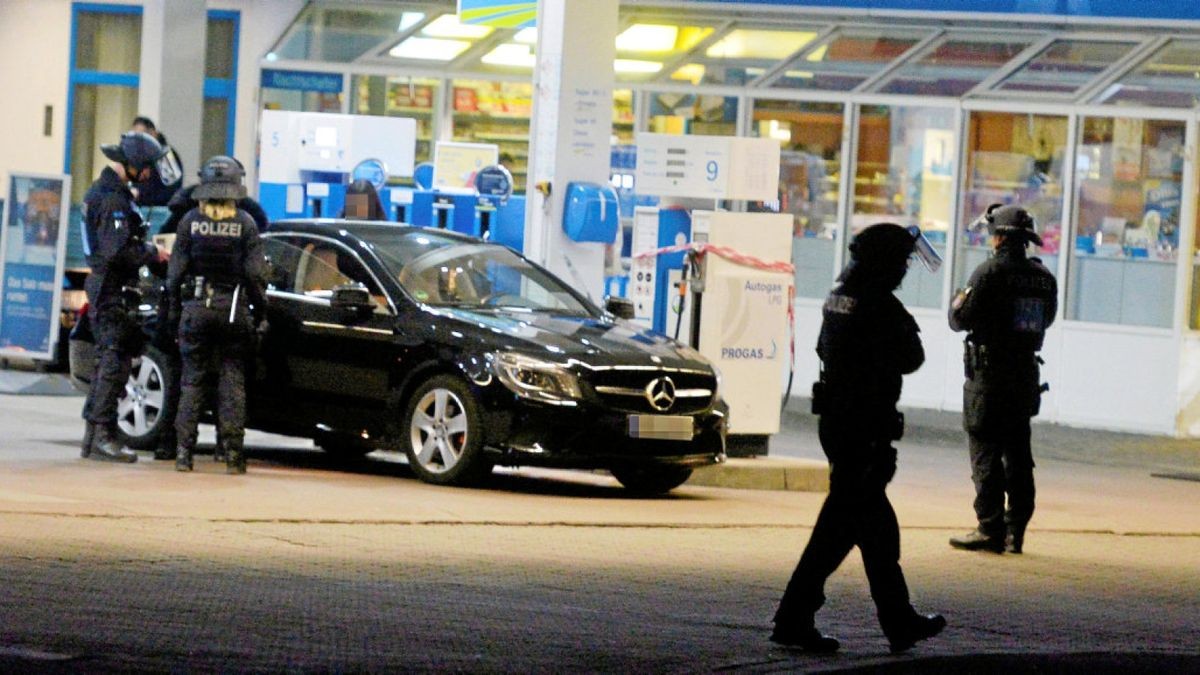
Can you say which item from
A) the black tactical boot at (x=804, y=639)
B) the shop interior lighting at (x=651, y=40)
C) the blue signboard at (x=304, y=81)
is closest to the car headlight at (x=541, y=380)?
the black tactical boot at (x=804, y=639)

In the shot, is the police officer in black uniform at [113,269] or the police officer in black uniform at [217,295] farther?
the police officer in black uniform at [113,269]

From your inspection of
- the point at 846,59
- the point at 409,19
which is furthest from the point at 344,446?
the point at 409,19

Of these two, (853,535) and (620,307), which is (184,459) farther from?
(853,535)

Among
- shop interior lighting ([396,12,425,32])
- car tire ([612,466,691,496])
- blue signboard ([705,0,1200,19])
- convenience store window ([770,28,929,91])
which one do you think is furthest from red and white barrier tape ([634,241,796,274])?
shop interior lighting ([396,12,425,32])

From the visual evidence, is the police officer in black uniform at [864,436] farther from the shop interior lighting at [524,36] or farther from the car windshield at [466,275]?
the shop interior lighting at [524,36]

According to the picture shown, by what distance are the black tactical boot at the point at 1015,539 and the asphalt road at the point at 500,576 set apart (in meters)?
0.11

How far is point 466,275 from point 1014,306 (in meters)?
4.12

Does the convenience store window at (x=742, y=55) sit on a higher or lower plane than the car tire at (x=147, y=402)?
higher

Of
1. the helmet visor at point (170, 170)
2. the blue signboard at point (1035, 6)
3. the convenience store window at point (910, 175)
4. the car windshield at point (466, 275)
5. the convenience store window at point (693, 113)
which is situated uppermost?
the blue signboard at point (1035, 6)

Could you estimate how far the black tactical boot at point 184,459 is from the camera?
45.7 feet

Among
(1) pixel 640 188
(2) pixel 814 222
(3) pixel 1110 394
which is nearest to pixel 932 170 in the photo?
(2) pixel 814 222

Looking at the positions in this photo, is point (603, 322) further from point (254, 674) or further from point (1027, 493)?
point (254, 674)

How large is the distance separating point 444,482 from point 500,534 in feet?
6.94

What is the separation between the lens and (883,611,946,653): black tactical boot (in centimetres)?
875
